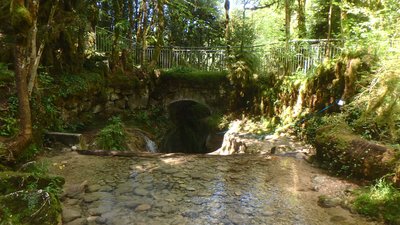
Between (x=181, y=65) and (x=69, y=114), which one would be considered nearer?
(x=69, y=114)

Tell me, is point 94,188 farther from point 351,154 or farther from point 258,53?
point 258,53

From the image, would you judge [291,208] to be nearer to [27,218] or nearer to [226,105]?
[27,218]

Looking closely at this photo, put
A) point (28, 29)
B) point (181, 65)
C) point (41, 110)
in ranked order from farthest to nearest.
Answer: point (181, 65) < point (41, 110) < point (28, 29)

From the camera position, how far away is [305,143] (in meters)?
8.69

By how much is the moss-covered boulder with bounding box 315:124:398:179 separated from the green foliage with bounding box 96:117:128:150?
18.2 feet

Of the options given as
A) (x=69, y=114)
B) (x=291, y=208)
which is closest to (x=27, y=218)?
(x=291, y=208)

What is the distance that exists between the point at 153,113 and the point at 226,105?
3.23m

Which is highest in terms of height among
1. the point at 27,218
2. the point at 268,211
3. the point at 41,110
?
the point at 41,110

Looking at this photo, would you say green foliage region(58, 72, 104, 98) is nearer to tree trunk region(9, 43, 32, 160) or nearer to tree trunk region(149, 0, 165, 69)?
tree trunk region(9, 43, 32, 160)

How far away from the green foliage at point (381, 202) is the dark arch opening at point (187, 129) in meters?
9.43

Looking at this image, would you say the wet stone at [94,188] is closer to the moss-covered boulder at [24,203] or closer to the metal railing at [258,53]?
the moss-covered boulder at [24,203]

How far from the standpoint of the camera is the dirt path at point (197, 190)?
4.43 metres

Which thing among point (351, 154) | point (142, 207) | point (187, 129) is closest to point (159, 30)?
point (187, 129)

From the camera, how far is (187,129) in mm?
17375
